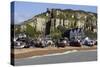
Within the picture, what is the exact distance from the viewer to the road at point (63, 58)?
1952mm

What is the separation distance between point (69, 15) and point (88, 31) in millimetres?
279

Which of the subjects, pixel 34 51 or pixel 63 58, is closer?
pixel 34 51

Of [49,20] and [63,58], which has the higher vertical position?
[49,20]

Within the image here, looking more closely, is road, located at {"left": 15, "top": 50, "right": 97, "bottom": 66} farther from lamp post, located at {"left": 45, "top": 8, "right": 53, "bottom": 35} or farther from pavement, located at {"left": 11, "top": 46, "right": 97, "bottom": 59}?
lamp post, located at {"left": 45, "top": 8, "right": 53, "bottom": 35}

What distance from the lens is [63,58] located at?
6.87 feet

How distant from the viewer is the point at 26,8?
1963 mm

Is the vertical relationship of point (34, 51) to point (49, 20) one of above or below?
below

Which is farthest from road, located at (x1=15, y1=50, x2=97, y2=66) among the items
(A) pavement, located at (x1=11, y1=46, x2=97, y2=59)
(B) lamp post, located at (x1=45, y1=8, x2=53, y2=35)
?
(B) lamp post, located at (x1=45, y1=8, x2=53, y2=35)

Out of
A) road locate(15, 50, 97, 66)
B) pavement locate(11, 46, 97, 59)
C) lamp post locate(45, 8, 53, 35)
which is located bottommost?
road locate(15, 50, 97, 66)

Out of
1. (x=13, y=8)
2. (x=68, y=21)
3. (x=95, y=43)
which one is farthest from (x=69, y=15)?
(x=13, y=8)

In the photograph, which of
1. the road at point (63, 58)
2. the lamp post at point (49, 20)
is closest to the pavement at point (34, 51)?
the road at point (63, 58)

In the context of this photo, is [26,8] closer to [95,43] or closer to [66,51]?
[66,51]

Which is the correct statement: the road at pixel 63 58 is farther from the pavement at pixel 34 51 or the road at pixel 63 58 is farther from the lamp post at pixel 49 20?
the lamp post at pixel 49 20

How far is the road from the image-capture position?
195cm
